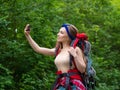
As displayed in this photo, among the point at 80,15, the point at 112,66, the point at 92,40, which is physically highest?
the point at 80,15

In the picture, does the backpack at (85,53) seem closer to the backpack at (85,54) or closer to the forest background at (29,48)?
the backpack at (85,54)

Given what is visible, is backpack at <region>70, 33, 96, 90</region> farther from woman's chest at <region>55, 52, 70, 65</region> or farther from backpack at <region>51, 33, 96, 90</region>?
woman's chest at <region>55, 52, 70, 65</region>

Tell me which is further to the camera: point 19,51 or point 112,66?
point 112,66

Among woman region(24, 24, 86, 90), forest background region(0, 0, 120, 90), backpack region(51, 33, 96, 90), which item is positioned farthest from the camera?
forest background region(0, 0, 120, 90)

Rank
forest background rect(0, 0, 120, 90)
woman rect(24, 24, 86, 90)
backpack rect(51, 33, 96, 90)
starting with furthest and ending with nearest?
forest background rect(0, 0, 120, 90)
backpack rect(51, 33, 96, 90)
woman rect(24, 24, 86, 90)

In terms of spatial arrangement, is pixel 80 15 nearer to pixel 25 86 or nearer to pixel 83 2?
pixel 83 2

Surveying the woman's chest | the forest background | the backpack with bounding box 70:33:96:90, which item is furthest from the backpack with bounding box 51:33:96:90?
the forest background

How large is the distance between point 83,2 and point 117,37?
1.78m

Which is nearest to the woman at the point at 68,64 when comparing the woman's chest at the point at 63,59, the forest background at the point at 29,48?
the woman's chest at the point at 63,59

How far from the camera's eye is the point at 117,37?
499 inches

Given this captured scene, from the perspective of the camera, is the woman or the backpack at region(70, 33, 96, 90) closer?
the woman

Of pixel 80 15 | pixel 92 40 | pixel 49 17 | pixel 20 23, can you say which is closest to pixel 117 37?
pixel 92 40

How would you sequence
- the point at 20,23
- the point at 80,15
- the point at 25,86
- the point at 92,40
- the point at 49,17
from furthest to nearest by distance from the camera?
1. the point at 92,40
2. the point at 80,15
3. the point at 49,17
4. the point at 20,23
5. the point at 25,86

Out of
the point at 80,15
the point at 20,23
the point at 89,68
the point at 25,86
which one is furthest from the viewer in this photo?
the point at 80,15
